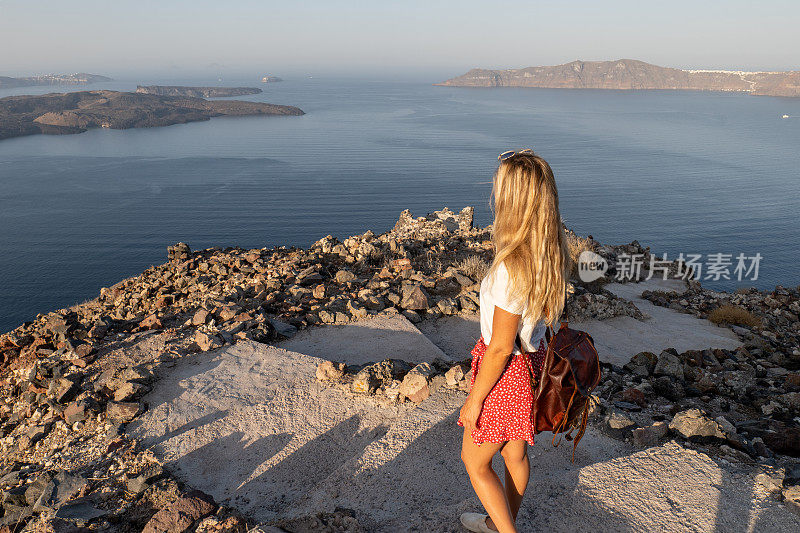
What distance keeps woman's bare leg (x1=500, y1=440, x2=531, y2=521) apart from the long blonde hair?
0.76 meters

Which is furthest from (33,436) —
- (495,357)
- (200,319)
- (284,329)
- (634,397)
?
(634,397)

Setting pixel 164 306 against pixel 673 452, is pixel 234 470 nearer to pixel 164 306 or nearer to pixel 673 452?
pixel 673 452

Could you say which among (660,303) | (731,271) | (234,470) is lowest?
(731,271)

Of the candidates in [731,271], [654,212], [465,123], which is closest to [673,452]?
[731,271]

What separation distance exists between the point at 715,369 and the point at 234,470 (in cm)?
722

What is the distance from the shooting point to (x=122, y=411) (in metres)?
5.38

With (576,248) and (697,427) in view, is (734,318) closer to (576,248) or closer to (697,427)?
(576,248)

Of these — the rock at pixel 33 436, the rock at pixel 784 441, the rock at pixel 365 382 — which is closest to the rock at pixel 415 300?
the rock at pixel 365 382

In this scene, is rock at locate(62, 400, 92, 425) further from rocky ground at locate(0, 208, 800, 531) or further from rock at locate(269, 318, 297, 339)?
rock at locate(269, 318, 297, 339)

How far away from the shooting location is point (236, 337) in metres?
6.97

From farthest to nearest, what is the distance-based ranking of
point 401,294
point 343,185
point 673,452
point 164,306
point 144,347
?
point 343,185 < point 164,306 < point 401,294 < point 144,347 < point 673,452

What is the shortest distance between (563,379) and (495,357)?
1.49 ft

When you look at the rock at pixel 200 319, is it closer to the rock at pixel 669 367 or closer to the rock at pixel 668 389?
the rock at pixel 668 389

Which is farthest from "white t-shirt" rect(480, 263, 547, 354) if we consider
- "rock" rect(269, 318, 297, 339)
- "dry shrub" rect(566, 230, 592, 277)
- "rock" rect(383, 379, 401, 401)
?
"dry shrub" rect(566, 230, 592, 277)
